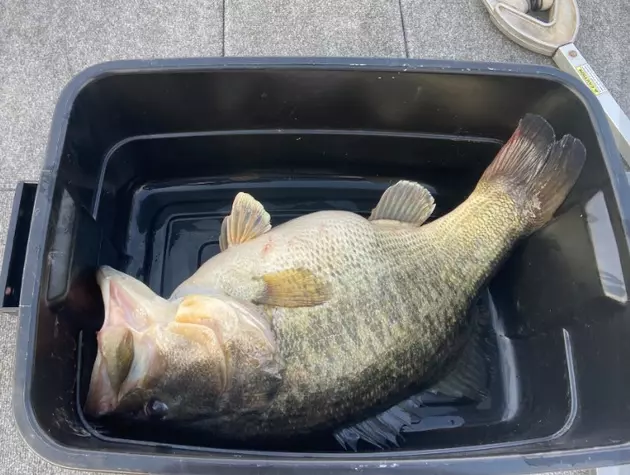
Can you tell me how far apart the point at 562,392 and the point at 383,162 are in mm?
752

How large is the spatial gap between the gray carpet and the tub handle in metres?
0.70

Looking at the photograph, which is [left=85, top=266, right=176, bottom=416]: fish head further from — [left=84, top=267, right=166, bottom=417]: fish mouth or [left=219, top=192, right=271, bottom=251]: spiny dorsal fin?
[left=219, top=192, right=271, bottom=251]: spiny dorsal fin

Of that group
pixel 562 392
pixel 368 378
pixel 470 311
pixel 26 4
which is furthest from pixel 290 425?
pixel 26 4

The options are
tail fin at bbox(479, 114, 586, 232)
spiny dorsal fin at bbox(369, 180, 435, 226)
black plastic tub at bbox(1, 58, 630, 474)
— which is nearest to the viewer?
black plastic tub at bbox(1, 58, 630, 474)

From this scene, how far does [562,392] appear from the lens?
1.35m

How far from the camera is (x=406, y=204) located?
1465 mm

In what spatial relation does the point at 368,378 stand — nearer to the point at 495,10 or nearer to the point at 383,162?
the point at 383,162

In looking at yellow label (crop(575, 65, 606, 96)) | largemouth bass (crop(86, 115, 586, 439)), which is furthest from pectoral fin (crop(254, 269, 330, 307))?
yellow label (crop(575, 65, 606, 96))

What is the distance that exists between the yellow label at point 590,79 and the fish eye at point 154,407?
1675 mm

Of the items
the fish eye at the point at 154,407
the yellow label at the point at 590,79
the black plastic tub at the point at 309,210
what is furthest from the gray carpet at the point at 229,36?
the fish eye at the point at 154,407

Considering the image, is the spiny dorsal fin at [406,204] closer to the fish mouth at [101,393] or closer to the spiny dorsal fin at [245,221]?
the spiny dorsal fin at [245,221]

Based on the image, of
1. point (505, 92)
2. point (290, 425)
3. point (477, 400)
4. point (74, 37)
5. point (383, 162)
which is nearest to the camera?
point (290, 425)

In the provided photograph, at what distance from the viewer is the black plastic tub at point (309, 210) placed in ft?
3.33

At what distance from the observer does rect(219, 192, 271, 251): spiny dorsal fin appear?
4.49 ft
